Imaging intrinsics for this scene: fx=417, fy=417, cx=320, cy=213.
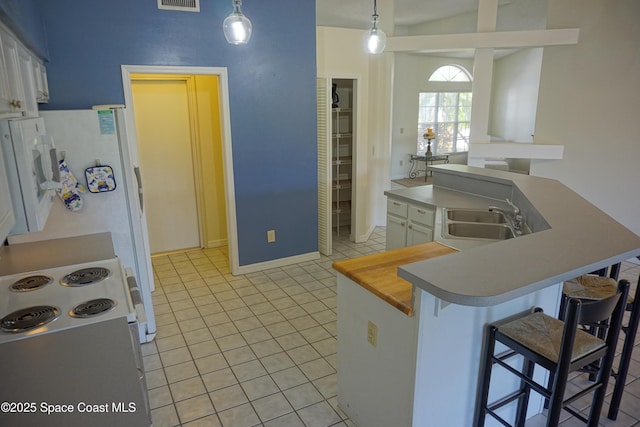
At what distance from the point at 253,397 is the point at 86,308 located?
1.20 metres

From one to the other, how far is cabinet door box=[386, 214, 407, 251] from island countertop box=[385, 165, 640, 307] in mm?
928

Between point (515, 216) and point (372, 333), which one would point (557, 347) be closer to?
point (372, 333)

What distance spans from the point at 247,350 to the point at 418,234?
167 centimetres

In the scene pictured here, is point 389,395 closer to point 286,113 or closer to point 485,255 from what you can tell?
point 485,255

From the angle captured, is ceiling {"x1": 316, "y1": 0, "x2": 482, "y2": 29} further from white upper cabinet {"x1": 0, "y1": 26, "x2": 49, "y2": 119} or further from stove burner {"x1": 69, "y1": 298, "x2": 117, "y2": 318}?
stove burner {"x1": 69, "y1": 298, "x2": 117, "y2": 318}

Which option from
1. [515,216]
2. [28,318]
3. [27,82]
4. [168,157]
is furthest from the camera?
[168,157]

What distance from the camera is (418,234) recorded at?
3.53m

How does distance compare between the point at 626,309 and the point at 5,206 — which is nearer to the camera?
the point at 5,206

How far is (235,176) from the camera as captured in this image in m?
4.11

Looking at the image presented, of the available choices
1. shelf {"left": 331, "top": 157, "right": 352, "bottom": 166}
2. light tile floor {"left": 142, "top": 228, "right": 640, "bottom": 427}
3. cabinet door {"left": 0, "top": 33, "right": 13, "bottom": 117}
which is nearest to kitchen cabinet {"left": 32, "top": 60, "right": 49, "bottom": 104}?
cabinet door {"left": 0, "top": 33, "right": 13, "bottom": 117}

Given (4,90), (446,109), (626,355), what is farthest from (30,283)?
(446,109)

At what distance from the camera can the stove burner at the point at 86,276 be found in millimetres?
2020

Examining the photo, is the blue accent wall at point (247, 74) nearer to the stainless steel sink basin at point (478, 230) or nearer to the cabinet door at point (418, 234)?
the cabinet door at point (418, 234)

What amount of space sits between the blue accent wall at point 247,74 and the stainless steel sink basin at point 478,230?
6.10ft
